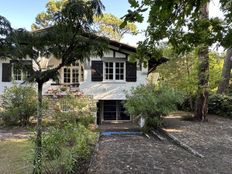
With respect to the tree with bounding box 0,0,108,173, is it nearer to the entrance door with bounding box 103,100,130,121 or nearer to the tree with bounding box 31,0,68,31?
the entrance door with bounding box 103,100,130,121

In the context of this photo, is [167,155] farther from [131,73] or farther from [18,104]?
[18,104]

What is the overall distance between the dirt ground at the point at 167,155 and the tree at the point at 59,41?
2.33m

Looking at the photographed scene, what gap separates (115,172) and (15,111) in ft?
35.8

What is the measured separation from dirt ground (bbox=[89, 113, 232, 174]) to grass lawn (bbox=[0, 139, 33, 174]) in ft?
5.77

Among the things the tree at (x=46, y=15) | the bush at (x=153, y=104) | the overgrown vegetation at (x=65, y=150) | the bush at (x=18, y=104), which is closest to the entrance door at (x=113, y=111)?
the bush at (x=18, y=104)

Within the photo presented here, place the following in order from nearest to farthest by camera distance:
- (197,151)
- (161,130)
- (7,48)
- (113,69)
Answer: (7,48) → (197,151) → (161,130) → (113,69)

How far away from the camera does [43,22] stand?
37.6 m

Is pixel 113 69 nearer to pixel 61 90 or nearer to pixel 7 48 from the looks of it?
pixel 61 90

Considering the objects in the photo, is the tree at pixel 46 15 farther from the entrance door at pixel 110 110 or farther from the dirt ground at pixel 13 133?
the dirt ground at pixel 13 133

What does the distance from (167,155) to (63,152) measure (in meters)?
3.75

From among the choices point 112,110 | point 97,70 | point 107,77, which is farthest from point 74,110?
point 112,110

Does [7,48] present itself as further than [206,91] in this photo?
No

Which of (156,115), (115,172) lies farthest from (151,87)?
(115,172)

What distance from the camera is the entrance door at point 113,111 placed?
67.8ft
